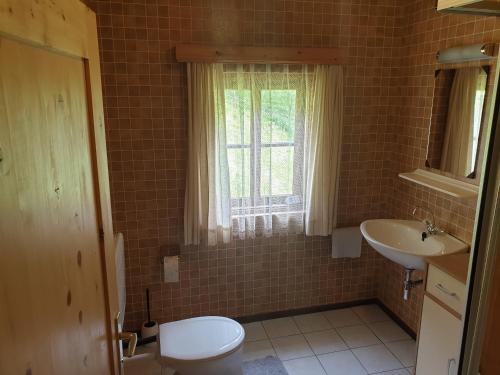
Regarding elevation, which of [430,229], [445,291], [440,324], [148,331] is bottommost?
[148,331]

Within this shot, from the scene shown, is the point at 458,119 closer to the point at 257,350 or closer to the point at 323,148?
the point at 323,148

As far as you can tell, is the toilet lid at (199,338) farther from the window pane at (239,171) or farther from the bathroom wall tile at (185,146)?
the window pane at (239,171)

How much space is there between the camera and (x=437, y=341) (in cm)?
187

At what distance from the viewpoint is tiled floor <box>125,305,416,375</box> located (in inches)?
95.7

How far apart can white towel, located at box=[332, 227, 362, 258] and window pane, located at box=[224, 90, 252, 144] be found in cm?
98

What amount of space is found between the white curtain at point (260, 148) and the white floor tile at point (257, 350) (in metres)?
0.76

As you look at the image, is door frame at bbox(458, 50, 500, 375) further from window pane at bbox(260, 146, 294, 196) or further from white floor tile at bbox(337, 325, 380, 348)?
white floor tile at bbox(337, 325, 380, 348)

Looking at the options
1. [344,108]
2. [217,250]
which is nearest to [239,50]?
[344,108]

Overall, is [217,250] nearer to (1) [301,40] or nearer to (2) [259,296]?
(2) [259,296]

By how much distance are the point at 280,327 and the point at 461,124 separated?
1829mm

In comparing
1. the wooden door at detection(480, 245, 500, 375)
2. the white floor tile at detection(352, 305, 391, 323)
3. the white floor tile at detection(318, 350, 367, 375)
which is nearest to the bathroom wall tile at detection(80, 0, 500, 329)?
the white floor tile at detection(352, 305, 391, 323)

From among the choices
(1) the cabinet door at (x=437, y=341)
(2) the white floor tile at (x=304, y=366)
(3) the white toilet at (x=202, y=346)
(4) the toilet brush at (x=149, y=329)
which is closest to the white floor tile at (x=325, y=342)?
(2) the white floor tile at (x=304, y=366)

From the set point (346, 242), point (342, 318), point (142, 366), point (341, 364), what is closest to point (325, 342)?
point (341, 364)

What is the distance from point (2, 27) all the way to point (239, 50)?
1.94 metres
